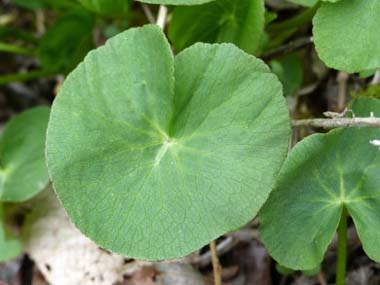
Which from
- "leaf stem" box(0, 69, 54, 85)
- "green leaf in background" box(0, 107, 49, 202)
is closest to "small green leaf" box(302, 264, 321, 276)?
"green leaf in background" box(0, 107, 49, 202)

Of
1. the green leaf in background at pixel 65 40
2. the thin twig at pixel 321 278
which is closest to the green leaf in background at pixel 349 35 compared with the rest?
the thin twig at pixel 321 278

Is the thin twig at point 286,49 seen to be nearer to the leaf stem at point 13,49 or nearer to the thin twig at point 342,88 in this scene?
the thin twig at point 342,88

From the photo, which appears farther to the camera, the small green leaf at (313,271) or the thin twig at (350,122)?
the small green leaf at (313,271)

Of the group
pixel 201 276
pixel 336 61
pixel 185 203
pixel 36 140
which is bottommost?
pixel 201 276

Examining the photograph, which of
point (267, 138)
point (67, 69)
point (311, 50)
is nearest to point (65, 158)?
point (267, 138)

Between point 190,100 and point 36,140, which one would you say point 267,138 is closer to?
point 190,100

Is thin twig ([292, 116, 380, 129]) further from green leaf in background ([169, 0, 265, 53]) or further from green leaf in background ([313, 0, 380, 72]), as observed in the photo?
green leaf in background ([169, 0, 265, 53])
